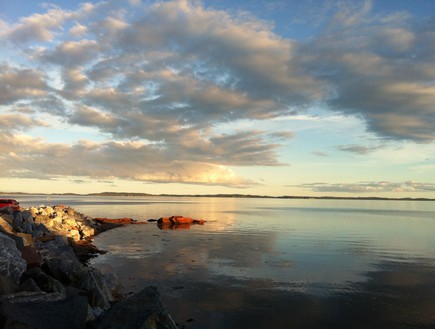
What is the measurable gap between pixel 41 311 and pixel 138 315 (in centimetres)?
238

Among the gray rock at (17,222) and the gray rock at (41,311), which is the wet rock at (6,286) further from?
the gray rock at (17,222)

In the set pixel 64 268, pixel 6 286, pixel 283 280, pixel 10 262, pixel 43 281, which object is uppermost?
pixel 10 262

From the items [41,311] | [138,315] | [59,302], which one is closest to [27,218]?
[59,302]

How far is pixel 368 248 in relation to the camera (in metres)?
34.0

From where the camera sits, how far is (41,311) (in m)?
8.72

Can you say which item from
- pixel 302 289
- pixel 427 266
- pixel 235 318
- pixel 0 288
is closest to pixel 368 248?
pixel 427 266

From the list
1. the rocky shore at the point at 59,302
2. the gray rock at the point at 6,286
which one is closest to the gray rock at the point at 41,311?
the rocky shore at the point at 59,302

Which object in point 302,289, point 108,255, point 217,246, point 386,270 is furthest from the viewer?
point 217,246

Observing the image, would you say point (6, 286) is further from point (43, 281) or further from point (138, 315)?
point (138, 315)

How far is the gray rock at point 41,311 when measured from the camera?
8.20m

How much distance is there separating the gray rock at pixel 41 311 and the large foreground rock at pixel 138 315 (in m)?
0.59

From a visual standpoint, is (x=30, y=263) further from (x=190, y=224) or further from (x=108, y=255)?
(x=190, y=224)

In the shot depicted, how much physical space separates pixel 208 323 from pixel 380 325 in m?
6.67

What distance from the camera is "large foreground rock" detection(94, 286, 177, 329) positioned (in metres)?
8.34
